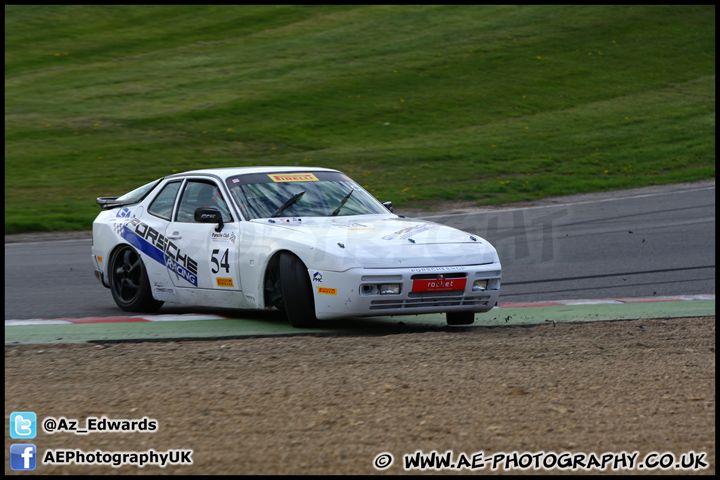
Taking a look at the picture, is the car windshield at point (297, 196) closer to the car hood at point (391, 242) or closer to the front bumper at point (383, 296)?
the car hood at point (391, 242)

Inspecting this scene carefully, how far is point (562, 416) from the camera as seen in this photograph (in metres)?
4.44

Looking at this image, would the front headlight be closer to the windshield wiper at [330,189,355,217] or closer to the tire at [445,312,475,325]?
the tire at [445,312,475,325]

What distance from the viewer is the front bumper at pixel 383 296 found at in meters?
6.70

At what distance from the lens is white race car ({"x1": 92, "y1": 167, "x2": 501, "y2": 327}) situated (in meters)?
6.80

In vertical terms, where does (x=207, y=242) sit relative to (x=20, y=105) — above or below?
below

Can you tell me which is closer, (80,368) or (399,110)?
(80,368)

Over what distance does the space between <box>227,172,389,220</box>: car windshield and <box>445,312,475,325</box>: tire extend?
4.11 feet

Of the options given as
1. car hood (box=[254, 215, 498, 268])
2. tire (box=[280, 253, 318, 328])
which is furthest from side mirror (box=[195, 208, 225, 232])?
tire (box=[280, 253, 318, 328])

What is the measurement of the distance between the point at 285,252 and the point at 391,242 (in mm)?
850

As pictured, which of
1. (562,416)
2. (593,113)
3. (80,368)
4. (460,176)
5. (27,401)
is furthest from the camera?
(593,113)

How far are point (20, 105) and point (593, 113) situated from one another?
17856 millimetres

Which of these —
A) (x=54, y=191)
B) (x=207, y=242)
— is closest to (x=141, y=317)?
(x=207, y=242)

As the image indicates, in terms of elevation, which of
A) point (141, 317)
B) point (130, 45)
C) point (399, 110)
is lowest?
point (141, 317)

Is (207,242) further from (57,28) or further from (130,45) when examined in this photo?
(57,28)
